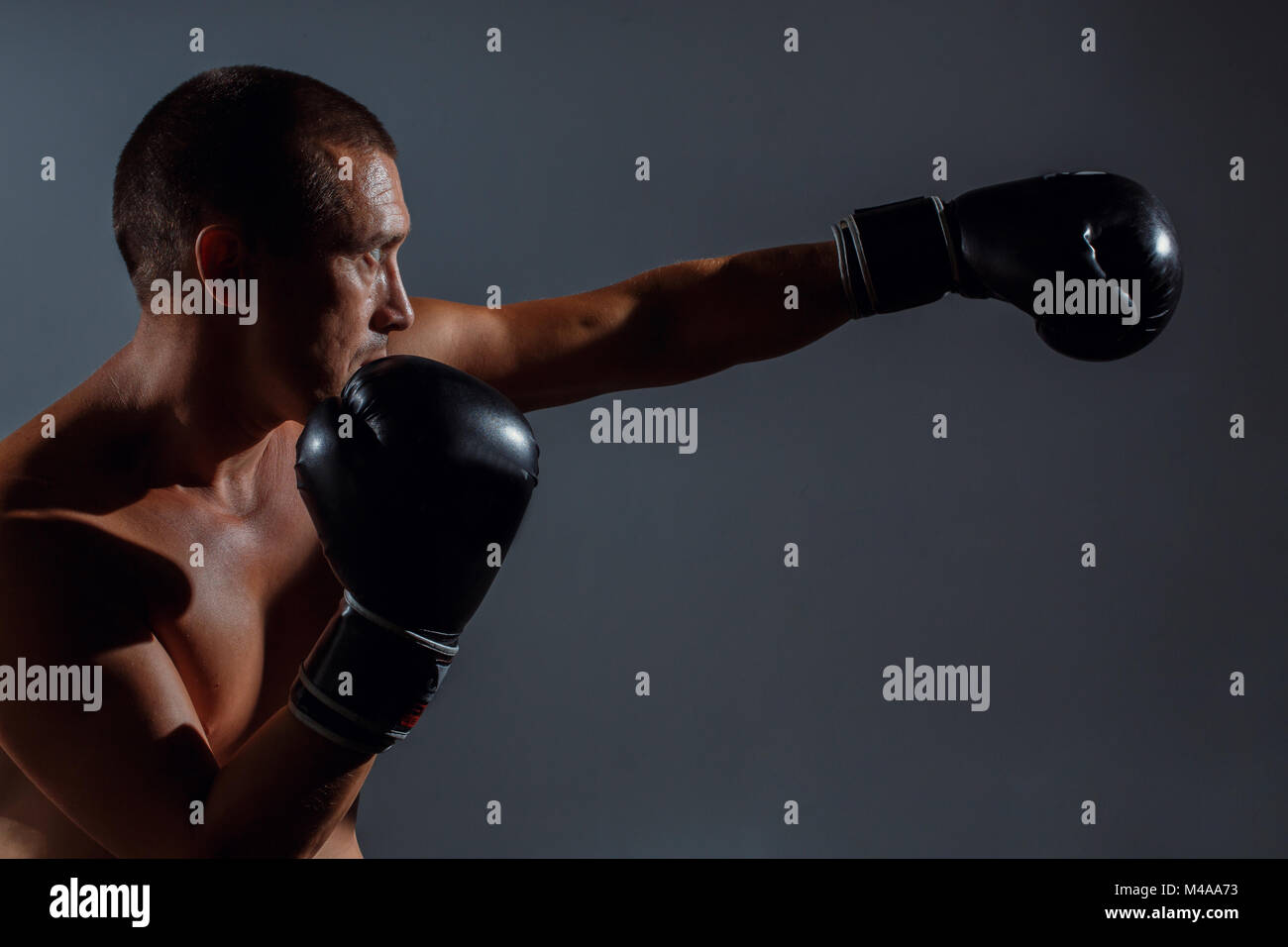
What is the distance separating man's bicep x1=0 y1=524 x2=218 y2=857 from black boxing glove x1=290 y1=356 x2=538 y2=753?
113 mm

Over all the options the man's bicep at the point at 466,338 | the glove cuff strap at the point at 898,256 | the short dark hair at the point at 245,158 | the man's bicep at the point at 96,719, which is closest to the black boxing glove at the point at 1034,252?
the glove cuff strap at the point at 898,256

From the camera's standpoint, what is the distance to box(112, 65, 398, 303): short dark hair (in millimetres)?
923

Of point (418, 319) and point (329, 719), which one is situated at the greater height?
point (418, 319)

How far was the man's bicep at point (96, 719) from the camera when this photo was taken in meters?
0.82

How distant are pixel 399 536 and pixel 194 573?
0.29 m

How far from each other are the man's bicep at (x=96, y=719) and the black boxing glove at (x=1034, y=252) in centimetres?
70

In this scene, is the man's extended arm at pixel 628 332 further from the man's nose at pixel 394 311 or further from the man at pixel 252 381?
the man's nose at pixel 394 311

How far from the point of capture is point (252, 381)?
3.16 ft

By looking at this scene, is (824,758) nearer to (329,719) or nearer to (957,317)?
(957,317)

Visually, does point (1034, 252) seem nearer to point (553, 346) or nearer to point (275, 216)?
point (553, 346)

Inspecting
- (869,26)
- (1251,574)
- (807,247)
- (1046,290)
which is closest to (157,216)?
(807,247)

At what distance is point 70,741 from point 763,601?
1.37m

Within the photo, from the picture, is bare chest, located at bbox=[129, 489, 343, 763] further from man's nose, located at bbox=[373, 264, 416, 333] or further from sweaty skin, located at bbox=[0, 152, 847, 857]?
man's nose, located at bbox=[373, 264, 416, 333]

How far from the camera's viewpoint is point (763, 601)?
2.06 metres
